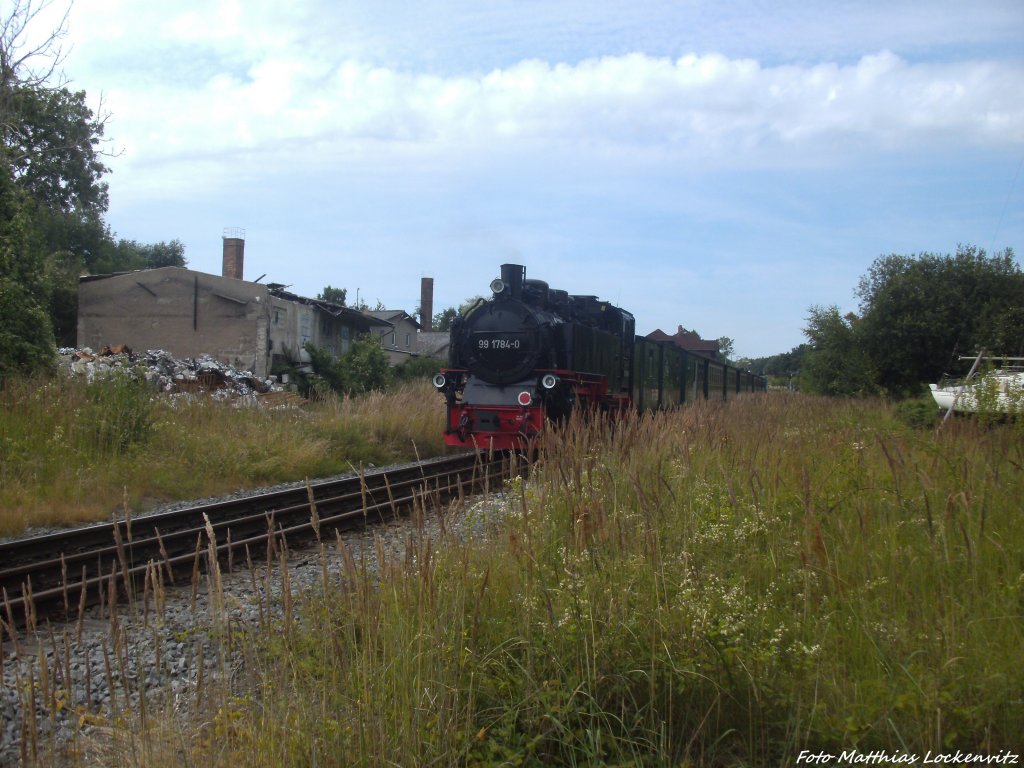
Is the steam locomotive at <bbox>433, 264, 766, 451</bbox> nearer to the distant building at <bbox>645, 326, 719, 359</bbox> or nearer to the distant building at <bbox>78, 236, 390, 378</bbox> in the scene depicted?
the distant building at <bbox>78, 236, 390, 378</bbox>

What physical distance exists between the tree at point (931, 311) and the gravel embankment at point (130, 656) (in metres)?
22.2

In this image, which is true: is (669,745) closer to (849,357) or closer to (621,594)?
(621,594)

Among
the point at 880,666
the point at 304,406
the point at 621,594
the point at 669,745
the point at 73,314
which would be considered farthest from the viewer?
the point at 73,314

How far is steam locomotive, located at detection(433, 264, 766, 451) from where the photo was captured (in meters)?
13.8

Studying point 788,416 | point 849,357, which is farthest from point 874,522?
point 849,357

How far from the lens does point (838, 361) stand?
27516 mm

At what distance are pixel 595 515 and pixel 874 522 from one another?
6.65ft

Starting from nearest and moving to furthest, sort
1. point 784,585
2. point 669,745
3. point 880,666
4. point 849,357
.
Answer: point 669,745, point 880,666, point 784,585, point 849,357

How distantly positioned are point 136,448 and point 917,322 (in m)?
21.9

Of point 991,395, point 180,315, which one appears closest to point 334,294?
point 180,315

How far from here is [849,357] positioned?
26.7 m

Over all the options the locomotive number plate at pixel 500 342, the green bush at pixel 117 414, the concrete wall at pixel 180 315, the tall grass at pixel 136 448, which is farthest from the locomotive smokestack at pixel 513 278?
the concrete wall at pixel 180 315

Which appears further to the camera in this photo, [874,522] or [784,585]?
[874,522]

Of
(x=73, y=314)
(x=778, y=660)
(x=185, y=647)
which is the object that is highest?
(x=73, y=314)
